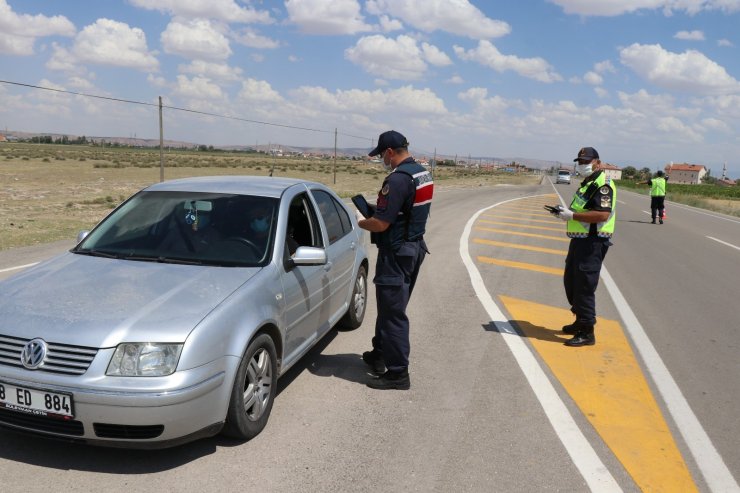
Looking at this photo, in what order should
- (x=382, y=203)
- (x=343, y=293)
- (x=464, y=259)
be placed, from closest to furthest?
(x=382, y=203) → (x=343, y=293) → (x=464, y=259)

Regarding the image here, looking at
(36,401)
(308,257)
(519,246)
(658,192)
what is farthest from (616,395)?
(658,192)

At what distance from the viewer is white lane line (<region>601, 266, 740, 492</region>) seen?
344cm

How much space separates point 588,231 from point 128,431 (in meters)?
4.34

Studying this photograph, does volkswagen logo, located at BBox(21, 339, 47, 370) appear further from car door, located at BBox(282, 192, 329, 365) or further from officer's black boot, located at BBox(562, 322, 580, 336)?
officer's black boot, located at BBox(562, 322, 580, 336)

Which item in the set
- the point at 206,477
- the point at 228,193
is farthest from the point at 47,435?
the point at 228,193

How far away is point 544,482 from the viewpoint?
3.29 meters

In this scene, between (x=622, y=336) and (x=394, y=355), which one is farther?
(x=622, y=336)

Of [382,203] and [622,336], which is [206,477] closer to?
[382,203]

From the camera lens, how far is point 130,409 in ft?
9.70

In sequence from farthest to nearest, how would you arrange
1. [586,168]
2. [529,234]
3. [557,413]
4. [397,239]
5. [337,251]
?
[529,234]
[586,168]
[337,251]
[397,239]
[557,413]

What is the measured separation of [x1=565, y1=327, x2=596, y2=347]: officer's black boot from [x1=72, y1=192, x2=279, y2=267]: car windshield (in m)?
3.19

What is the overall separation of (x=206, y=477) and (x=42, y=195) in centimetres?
2625

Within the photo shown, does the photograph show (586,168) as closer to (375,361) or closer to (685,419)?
(685,419)

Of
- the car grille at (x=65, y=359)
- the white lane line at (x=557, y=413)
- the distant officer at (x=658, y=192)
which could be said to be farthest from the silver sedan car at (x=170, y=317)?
the distant officer at (x=658, y=192)
